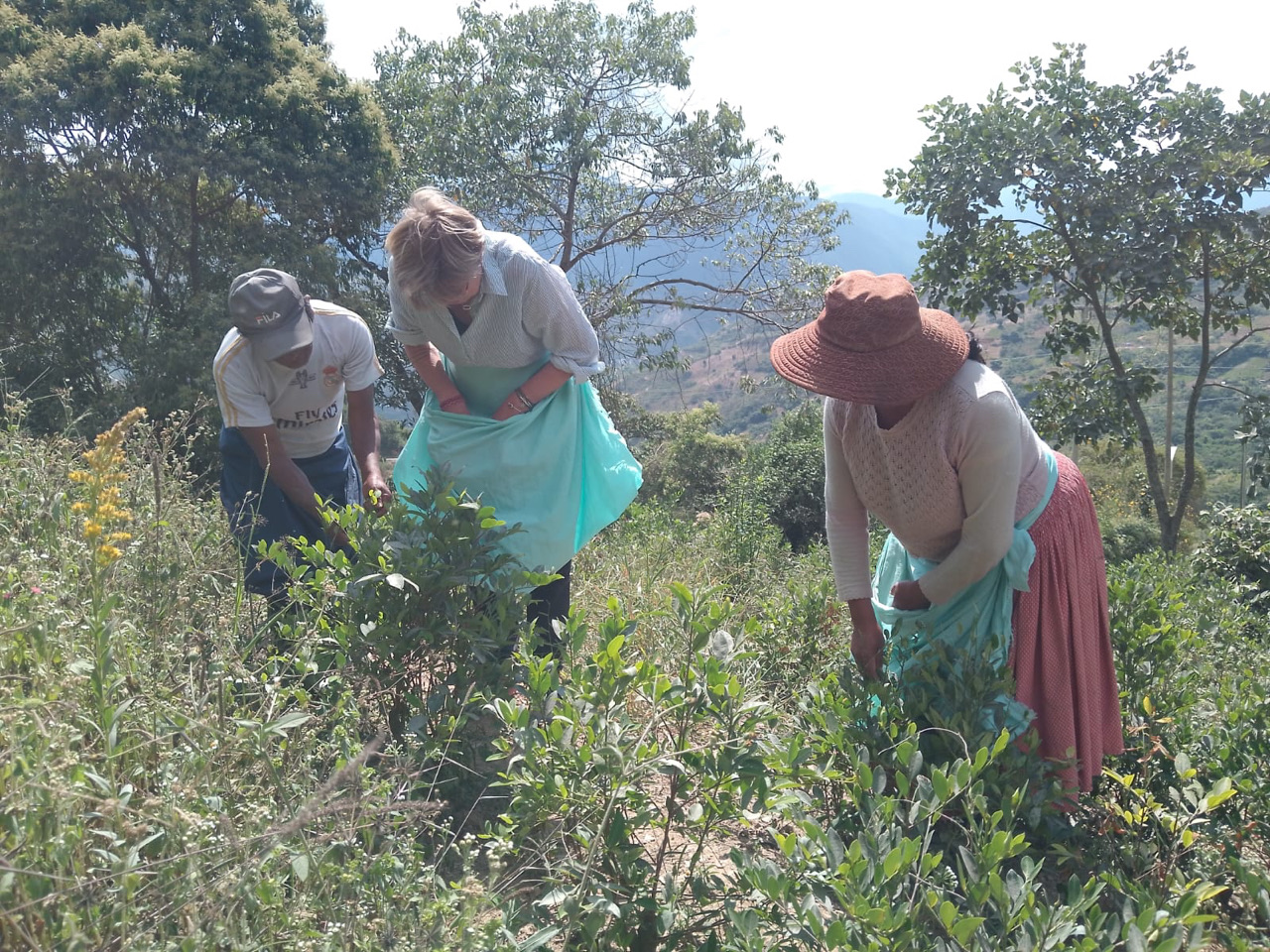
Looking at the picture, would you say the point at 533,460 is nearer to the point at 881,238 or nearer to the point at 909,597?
the point at 909,597

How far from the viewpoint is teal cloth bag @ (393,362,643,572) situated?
103 inches

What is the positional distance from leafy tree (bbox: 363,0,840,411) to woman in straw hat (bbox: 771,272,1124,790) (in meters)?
8.31

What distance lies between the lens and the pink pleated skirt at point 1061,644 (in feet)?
7.09

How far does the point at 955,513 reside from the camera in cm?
215

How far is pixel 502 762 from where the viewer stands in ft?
7.82

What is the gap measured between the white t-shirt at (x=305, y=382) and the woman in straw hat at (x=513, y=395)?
1.61 ft

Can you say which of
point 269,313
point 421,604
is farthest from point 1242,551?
point 269,313

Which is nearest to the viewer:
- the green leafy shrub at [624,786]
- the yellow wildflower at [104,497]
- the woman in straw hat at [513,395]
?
the green leafy shrub at [624,786]

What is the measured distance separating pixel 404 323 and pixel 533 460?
55 centimetres

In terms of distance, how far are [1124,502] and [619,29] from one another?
39.5 ft

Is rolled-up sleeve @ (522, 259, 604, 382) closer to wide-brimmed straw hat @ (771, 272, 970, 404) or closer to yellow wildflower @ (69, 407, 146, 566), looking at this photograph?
wide-brimmed straw hat @ (771, 272, 970, 404)

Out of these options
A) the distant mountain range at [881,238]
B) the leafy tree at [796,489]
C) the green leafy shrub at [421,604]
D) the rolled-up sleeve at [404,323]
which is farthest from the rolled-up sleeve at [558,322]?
the distant mountain range at [881,238]

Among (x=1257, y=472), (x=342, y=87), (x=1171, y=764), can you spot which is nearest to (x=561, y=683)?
(x=1171, y=764)

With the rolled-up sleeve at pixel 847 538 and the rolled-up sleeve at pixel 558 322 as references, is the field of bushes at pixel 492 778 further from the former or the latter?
the rolled-up sleeve at pixel 558 322
